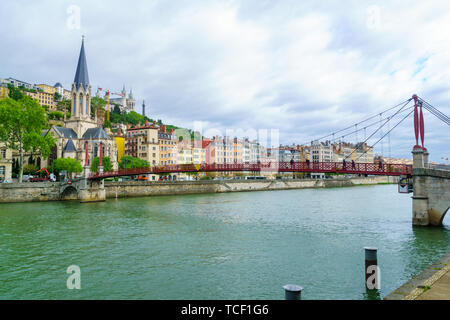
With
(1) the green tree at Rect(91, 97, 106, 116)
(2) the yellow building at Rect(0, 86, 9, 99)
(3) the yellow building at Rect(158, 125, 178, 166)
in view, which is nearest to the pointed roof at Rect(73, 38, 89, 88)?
(3) the yellow building at Rect(158, 125, 178, 166)

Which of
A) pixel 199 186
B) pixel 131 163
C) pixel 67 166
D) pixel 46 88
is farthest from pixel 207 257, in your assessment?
pixel 46 88

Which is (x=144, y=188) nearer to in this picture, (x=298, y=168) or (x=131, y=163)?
(x=131, y=163)

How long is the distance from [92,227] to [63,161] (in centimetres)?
3997

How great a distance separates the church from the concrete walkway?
Answer: 66.5m

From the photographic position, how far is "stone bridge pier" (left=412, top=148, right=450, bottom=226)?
16203mm

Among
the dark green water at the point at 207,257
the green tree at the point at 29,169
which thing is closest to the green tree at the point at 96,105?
the green tree at the point at 29,169

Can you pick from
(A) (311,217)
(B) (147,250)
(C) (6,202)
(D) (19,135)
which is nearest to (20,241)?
(B) (147,250)

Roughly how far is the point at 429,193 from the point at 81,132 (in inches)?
2812

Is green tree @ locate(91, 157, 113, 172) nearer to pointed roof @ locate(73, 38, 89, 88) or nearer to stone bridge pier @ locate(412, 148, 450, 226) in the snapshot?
pointed roof @ locate(73, 38, 89, 88)

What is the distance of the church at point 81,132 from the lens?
6875cm

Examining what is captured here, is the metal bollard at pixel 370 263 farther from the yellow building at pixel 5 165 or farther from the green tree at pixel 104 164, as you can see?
the green tree at pixel 104 164

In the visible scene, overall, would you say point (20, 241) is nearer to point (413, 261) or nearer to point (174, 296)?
point (174, 296)
